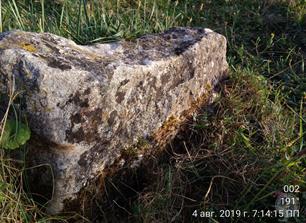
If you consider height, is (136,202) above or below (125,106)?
below

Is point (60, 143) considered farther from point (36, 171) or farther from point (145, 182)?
point (145, 182)

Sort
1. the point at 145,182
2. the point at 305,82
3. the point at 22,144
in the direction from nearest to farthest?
1. the point at 22,144
2. the point at 145,182
3. the point at 305,82

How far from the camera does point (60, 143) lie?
193 cm

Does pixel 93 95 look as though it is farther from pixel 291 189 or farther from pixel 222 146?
pixel 291 189

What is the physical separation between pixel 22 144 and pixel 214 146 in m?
1.10

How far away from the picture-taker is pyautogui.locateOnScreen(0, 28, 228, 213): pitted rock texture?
1901mm

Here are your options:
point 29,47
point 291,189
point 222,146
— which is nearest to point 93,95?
point 29,47

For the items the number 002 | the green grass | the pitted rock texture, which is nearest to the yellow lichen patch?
the pitted rock texture

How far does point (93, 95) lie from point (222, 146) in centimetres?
88

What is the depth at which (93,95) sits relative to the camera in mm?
1987

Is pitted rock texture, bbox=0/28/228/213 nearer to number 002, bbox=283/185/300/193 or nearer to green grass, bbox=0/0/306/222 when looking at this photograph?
green grass, bbox=0/0/306/222

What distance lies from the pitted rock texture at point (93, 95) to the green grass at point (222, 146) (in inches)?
5.8

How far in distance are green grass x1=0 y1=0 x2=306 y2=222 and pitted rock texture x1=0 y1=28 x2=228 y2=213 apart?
15cm

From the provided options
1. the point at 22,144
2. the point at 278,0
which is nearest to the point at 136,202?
the point at 22,144
